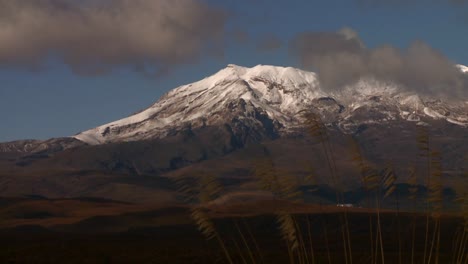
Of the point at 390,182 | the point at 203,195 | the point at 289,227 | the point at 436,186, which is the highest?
the point at 203,195

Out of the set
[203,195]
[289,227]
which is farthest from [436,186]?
[203,195]

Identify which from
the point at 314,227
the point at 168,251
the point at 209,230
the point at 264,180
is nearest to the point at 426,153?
the point at 264,180

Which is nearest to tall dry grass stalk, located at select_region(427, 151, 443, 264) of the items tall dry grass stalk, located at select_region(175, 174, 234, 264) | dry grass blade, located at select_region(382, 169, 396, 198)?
dry grass blade, located at select_region(382, 169, 396, 198)

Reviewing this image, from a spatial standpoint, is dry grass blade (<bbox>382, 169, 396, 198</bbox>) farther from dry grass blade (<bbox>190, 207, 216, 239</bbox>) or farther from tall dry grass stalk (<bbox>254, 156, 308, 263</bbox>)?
dry grass blade (<bbox>190, 207, 216, 239</bbox>)

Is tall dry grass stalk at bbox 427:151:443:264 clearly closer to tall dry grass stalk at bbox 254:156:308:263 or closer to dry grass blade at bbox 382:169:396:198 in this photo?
dry grass blade at bbox 382:169:396:198

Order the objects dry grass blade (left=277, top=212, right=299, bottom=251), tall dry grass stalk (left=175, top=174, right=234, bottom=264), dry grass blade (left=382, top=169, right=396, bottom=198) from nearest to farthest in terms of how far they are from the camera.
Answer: dry grass blade (left=277, top=212, right=299, bottom=251) < tall dry grass stalk (left=175, top=174, right=234, bottom=264) < dry grass blade (left=382, top=169, right=396, bottom=198)

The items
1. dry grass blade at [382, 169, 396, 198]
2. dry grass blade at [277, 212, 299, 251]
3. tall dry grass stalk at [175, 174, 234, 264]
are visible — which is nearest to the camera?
dry grass blade at [277, 212, 299, 251]

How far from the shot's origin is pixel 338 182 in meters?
13.7

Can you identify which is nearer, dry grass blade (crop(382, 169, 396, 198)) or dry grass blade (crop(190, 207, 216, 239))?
dry grass blade (crop(190, 207, 216, 239))

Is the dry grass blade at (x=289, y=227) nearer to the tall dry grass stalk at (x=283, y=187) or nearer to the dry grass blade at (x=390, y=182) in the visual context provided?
the tall dry grass stalk at (x=283, y=187)

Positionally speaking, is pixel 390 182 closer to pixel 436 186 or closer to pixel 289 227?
pixel 436 186

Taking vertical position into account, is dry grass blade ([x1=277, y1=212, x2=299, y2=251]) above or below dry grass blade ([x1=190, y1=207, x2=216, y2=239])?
below

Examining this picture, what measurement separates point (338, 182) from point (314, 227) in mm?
176344

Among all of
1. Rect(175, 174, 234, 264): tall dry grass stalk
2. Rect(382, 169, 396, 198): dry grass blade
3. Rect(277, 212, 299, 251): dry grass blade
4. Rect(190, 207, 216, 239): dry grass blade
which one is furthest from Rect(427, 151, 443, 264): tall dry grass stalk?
Rect(190, 207, 216, 239): dry grass blade
